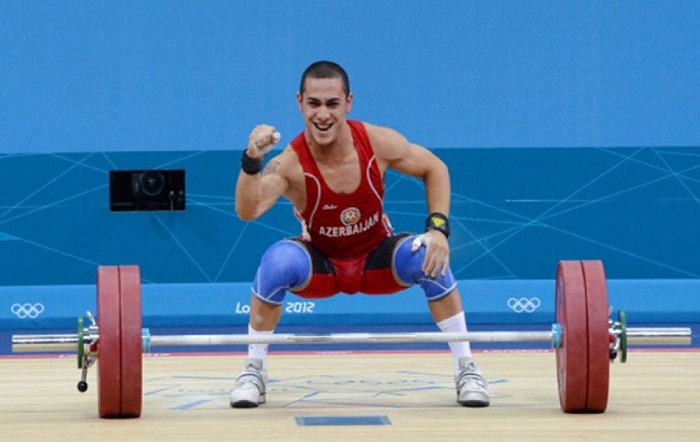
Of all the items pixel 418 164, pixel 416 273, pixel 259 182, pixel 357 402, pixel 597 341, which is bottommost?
pixel 357 402

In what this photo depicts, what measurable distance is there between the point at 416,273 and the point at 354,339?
0.40 m

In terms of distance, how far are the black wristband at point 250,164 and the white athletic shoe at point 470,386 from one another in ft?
2.86

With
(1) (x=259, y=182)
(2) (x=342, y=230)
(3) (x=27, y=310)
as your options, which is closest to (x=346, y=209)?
(2) (x=342, y=230)

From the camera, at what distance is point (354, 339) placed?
3836mm

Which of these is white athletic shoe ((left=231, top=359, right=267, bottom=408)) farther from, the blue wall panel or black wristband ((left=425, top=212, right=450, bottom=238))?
the blue wall panel

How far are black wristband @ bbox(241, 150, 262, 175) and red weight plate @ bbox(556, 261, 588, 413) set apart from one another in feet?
2.87

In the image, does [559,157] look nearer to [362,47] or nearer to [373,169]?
[362,47]

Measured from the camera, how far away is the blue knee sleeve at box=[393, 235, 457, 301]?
4.15 metres

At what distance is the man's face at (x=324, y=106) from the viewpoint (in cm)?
405


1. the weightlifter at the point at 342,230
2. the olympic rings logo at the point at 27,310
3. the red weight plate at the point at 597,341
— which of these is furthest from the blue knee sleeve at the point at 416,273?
the olympic rings logo at the point at 27,310

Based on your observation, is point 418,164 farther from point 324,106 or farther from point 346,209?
point 324,106

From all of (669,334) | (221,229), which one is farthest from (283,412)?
Result: (221,229)

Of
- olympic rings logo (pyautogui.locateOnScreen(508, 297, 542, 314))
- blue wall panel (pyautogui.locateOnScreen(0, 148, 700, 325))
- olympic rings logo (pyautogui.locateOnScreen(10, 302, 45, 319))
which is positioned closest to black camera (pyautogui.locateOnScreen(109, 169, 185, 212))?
blue wall panel (pyautogui.locateOnScreen(0, 148, 700, 325))

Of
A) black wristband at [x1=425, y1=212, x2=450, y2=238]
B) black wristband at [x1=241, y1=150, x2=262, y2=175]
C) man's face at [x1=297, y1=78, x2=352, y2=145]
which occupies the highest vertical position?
man's face at [x1=297, y1=78, x2=352, y2=145]
